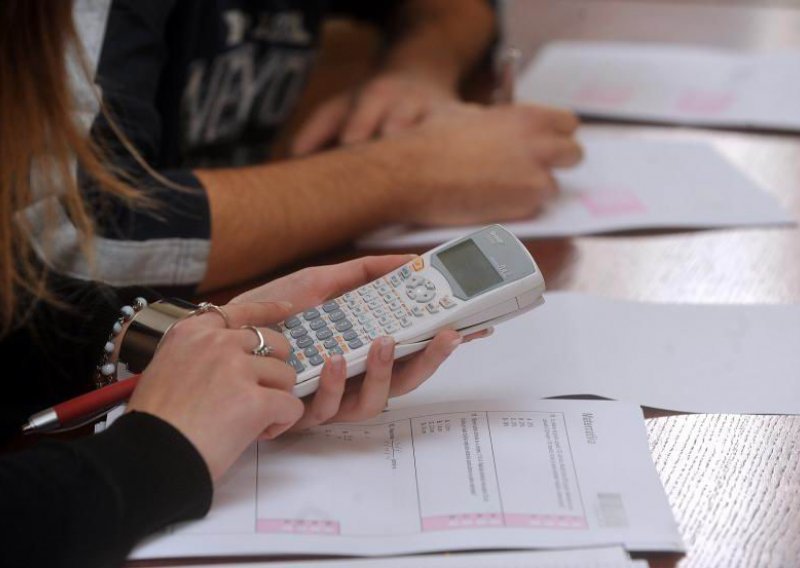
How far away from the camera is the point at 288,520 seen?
0.57m

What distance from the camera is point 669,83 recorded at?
125 cm

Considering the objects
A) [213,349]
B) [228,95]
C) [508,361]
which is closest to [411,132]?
[228,95]

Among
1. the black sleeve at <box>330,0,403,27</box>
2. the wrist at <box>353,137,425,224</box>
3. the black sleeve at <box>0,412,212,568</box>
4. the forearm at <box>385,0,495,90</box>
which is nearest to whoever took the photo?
the black sleeve at <box>0,412,212,568</box>

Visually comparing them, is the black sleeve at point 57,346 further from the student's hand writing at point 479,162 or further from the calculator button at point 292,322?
the student's hand writing at point 479,162

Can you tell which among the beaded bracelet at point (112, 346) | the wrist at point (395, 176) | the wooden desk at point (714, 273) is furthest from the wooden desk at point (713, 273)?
the beaded bracelet at point (112, 346)

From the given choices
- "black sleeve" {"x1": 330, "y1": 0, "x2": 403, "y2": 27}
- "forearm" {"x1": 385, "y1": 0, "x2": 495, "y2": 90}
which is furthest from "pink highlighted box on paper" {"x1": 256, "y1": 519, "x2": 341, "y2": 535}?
"black sleeve" {"x1": 330, "y1": 0, "x2": 403, "y2": 27}

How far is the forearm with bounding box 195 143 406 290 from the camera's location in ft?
2.73

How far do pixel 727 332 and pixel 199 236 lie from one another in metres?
0.40

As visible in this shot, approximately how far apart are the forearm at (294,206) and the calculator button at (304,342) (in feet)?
0.71

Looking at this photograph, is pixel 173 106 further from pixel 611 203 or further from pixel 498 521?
pixel 498 521

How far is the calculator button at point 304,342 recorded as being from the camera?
62 centimetres

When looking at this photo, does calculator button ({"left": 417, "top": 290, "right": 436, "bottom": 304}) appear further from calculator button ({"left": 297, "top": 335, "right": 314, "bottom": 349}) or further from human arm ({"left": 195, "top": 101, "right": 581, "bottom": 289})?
human arm ({"left": 195, "top": 101, "right": 581, "bottom": 289})

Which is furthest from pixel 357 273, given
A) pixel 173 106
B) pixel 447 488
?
pixel 173 106

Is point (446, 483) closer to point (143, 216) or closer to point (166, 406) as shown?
point (166, 406)
